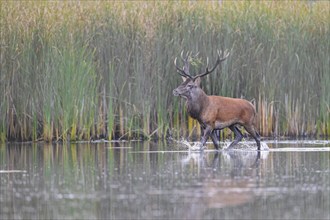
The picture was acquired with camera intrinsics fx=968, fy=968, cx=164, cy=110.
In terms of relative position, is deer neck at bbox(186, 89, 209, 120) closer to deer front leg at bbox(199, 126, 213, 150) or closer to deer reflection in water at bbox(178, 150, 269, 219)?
deer front leg at bbox(199, 126, 213, 150)

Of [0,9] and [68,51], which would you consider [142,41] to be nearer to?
[68,51]

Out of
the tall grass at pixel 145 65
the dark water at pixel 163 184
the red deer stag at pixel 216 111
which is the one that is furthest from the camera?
the tall grass at pixel 145 65

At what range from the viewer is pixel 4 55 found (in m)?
17.6

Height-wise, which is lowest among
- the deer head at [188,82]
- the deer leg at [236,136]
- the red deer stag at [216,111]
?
the deer leg at [236,136]

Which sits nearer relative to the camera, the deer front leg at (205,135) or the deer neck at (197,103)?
the deer front leg at (205,135)

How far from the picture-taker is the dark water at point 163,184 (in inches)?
336

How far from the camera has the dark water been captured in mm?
8523

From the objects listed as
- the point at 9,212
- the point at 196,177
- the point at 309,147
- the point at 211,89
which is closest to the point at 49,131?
the point at 211,89

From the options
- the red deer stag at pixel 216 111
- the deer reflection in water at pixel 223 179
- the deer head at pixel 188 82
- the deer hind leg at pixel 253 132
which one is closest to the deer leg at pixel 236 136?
the red deer stag at pixel 216 111

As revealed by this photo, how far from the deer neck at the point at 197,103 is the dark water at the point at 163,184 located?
4.13ft

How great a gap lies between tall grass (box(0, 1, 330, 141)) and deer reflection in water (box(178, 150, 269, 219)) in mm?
3029

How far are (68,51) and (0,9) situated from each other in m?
1.49

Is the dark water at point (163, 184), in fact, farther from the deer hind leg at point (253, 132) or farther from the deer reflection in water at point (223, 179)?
the deer hind leg at point (253, 132)

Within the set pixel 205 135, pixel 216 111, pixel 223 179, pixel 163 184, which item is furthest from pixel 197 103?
pixel 163 184
